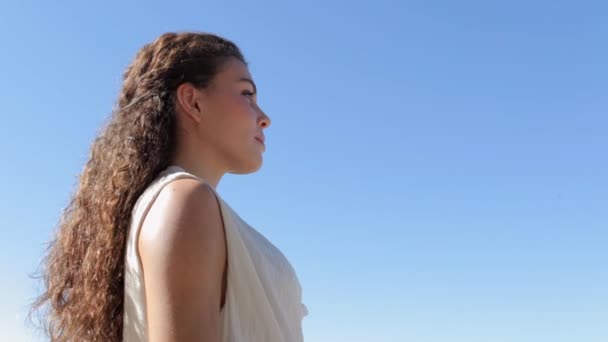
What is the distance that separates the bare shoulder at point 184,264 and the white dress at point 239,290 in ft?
0.24

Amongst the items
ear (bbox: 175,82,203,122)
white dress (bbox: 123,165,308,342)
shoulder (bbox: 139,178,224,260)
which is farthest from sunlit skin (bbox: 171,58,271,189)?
shoulder (bbox: 139,178,224,260)

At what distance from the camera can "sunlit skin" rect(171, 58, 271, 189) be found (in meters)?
2.84

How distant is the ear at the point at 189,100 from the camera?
2918 millimetres

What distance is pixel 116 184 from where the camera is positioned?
270cm

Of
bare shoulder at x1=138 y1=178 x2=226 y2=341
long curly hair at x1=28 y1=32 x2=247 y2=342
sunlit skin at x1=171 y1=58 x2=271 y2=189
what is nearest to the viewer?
bare shoulder at x1=138 y1=178 x2=226 y2=341

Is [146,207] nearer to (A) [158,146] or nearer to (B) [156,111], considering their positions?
(A) [158,146]

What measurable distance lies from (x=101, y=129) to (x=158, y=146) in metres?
0.61

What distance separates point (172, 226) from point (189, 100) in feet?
3.05

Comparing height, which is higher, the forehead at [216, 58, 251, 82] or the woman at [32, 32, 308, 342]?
the forehead at [216, 58, 251, 82]

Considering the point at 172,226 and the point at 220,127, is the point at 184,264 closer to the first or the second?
the point at 172,226

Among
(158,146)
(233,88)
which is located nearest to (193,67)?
(233,88)

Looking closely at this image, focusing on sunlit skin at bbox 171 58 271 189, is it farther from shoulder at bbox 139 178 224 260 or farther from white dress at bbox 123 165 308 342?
shoulder at bbox 139 178 224 260

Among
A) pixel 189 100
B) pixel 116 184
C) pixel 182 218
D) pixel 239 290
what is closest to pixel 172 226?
pixel 182 218

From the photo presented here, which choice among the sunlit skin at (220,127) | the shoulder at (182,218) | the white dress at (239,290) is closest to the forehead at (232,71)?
the sunlit skin at (220,127)
